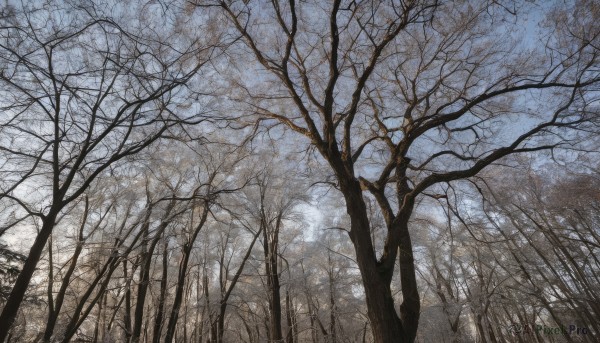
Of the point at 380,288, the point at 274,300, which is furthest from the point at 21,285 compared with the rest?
the point at 274,300

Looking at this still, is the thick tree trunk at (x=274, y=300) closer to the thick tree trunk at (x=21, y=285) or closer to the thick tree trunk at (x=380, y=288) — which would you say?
the thick tree trunk at (x=380, y=288)

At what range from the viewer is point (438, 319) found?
1455 cm

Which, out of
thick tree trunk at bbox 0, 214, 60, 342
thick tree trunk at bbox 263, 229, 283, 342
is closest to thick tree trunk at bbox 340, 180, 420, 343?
thick tree trunk at bbox 0, 214, 60, 342

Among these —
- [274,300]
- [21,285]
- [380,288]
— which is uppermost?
[274,300]

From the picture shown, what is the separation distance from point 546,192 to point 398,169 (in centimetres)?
967

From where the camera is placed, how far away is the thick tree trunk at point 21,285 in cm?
326

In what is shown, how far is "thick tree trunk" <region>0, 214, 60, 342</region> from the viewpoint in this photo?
3.26 metres

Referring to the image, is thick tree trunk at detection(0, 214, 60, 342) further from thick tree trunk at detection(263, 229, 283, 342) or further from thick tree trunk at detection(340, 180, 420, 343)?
thick tree trunk at detection(263, 229, 283, 342)

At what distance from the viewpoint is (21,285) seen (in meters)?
3.48

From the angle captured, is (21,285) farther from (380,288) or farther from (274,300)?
(274,300)

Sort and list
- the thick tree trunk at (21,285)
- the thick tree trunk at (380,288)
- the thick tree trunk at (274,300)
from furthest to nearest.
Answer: the thick tree trunk at (274,300) → the thick tree trunk at (380,288) → the thick tree trunk at (21,285)

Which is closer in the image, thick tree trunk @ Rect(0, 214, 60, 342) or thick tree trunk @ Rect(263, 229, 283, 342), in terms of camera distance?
thick tree trunk @ Rect(0, 214, 60, 342)

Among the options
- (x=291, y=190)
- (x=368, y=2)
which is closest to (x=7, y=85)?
(x=368, y=2)

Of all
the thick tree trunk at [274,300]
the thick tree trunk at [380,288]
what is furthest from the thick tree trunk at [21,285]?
the thick tree trunk at [274,300]
